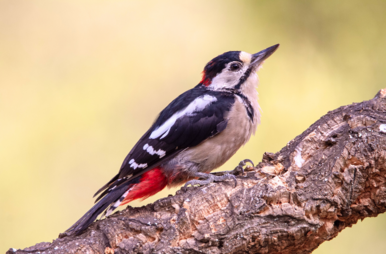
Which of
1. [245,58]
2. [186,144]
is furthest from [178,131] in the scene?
[245,58]

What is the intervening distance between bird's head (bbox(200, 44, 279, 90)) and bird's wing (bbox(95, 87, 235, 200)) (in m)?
0.21

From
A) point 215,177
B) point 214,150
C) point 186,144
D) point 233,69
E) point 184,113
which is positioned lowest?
point 215,177

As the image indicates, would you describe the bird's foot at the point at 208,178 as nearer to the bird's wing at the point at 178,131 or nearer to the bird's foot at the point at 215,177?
the bird's foot at the point at 215,177

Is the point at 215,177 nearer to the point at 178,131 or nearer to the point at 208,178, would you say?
the point at 208,178

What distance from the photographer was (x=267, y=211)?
1849 millimetres

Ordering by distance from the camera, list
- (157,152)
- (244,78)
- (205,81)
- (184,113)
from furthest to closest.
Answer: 1. (205,81)
2. (244,78)
3. (184,113)
4. (157,152)

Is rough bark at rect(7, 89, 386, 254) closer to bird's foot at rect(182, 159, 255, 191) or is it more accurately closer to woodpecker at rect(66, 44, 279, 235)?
bird's foot at rect(182, 159, 255, 191)

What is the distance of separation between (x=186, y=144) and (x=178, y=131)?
96 mm

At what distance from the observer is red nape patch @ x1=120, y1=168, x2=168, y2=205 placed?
2.27 metres

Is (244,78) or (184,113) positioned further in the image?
(244,78)

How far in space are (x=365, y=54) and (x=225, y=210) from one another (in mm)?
2822

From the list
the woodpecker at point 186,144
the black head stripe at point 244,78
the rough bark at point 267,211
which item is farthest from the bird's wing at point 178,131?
the rough bark at point 267,211

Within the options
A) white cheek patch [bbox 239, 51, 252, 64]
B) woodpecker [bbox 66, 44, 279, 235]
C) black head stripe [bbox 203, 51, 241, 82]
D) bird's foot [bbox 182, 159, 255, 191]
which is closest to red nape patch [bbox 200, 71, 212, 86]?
black head stripe [bbox 203, 51, 241, 82]

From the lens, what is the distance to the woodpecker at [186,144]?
2.25 m
